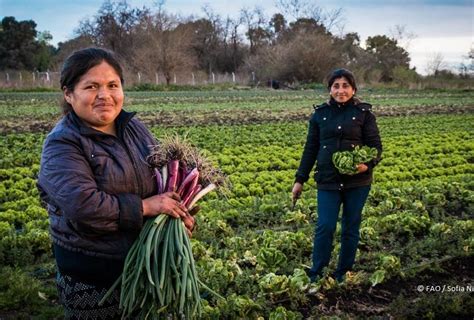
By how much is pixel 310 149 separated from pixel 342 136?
393 mm

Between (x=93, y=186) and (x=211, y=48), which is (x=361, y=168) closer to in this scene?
(x=93, y=186)

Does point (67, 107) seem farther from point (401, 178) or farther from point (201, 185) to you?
point (401, 178)

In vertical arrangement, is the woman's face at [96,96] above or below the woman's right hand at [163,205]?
above

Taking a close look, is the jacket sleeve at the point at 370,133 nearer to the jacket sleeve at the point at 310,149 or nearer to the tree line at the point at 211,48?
the jacket sleeve at the point at 310,149

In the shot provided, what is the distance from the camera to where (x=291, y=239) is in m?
5.83

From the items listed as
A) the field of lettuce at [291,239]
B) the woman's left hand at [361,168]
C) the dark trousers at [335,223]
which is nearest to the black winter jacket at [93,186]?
the field of lettuce at [291,239]

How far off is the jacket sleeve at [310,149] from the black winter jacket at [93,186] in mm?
2548

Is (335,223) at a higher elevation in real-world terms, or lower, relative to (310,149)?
lower

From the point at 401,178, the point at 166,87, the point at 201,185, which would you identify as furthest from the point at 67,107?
the point at 166,87

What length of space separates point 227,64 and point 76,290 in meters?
62.8

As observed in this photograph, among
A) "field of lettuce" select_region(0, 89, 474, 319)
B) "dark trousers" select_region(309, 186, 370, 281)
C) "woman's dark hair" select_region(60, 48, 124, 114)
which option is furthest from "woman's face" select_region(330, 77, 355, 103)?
"woman's dark hair" select_region(60, 48, 124, 114)

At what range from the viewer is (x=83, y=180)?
7.43ft

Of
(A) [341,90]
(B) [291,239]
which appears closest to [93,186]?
(A) [341,90]

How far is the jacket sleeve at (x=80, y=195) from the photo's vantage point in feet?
7.36
